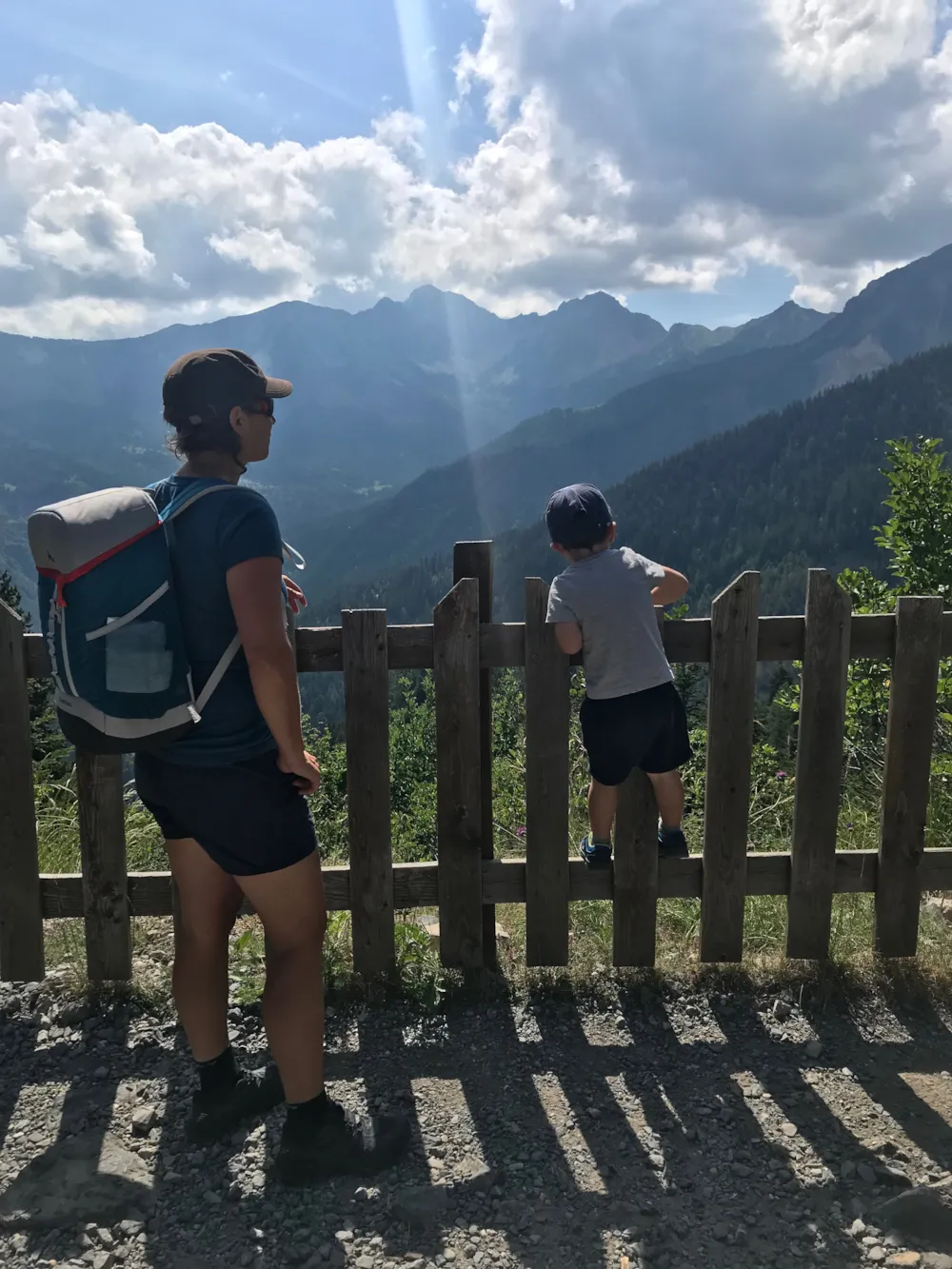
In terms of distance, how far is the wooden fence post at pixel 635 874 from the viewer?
3174mm

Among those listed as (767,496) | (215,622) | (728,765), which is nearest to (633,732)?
(728,765)

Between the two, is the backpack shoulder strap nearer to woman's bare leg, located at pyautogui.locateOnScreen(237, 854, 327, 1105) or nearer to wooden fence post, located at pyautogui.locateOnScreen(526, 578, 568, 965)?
woman's bare leg, located at pyautogui.locateOnScreen(237, 854, 327, 1105)

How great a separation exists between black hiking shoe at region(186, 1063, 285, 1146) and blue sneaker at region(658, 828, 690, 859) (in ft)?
4.99

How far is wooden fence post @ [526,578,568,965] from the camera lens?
3.07 meters

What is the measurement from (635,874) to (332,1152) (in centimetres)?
141

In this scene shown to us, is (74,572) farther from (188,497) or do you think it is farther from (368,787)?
(368,787)

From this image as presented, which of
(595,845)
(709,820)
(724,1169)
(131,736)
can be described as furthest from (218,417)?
(724,1169)

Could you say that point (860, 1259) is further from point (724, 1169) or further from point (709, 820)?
point (709, 820)

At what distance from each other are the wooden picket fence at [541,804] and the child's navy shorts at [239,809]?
839 millimetres

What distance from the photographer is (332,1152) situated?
2334 mm

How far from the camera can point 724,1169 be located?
2.38 metres

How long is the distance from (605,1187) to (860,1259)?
0.62 metres

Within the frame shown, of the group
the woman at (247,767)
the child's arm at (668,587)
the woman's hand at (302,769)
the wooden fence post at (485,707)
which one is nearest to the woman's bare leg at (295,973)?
the woman at (247,767)

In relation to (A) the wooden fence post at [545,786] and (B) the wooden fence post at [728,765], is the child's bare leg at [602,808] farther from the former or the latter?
(B) the wooden fence post at [728,765]
